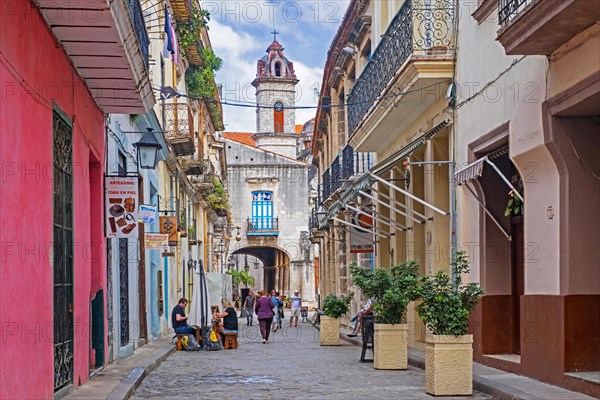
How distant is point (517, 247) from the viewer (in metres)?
15.4

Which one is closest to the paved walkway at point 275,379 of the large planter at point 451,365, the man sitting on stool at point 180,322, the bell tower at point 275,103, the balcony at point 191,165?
the large planter at point 451,365

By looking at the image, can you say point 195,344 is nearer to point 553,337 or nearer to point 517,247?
point 517,247

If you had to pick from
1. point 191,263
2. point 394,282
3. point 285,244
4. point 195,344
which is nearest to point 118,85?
point 394,282

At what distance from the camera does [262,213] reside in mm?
67250

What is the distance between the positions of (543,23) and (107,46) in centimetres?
473

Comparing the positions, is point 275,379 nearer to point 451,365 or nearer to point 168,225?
point 451,365

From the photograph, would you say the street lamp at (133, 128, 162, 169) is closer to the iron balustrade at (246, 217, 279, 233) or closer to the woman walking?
the woman walking

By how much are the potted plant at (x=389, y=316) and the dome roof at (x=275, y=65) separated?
227 ft

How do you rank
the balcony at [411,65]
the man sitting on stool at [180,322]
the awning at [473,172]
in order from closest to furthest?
the awning at [473,172], the balcony at [411,65], the man sitting on stool at [180,322]

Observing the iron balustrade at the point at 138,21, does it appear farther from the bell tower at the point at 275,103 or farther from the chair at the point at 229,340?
the bell tower at the point at 275,103

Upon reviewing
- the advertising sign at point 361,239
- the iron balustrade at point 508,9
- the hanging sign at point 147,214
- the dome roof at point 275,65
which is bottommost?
the advertising sign at point 361,239

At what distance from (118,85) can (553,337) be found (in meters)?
6.43

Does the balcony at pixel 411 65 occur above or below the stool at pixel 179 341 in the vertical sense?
above

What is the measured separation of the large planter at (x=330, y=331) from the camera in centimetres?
2406
